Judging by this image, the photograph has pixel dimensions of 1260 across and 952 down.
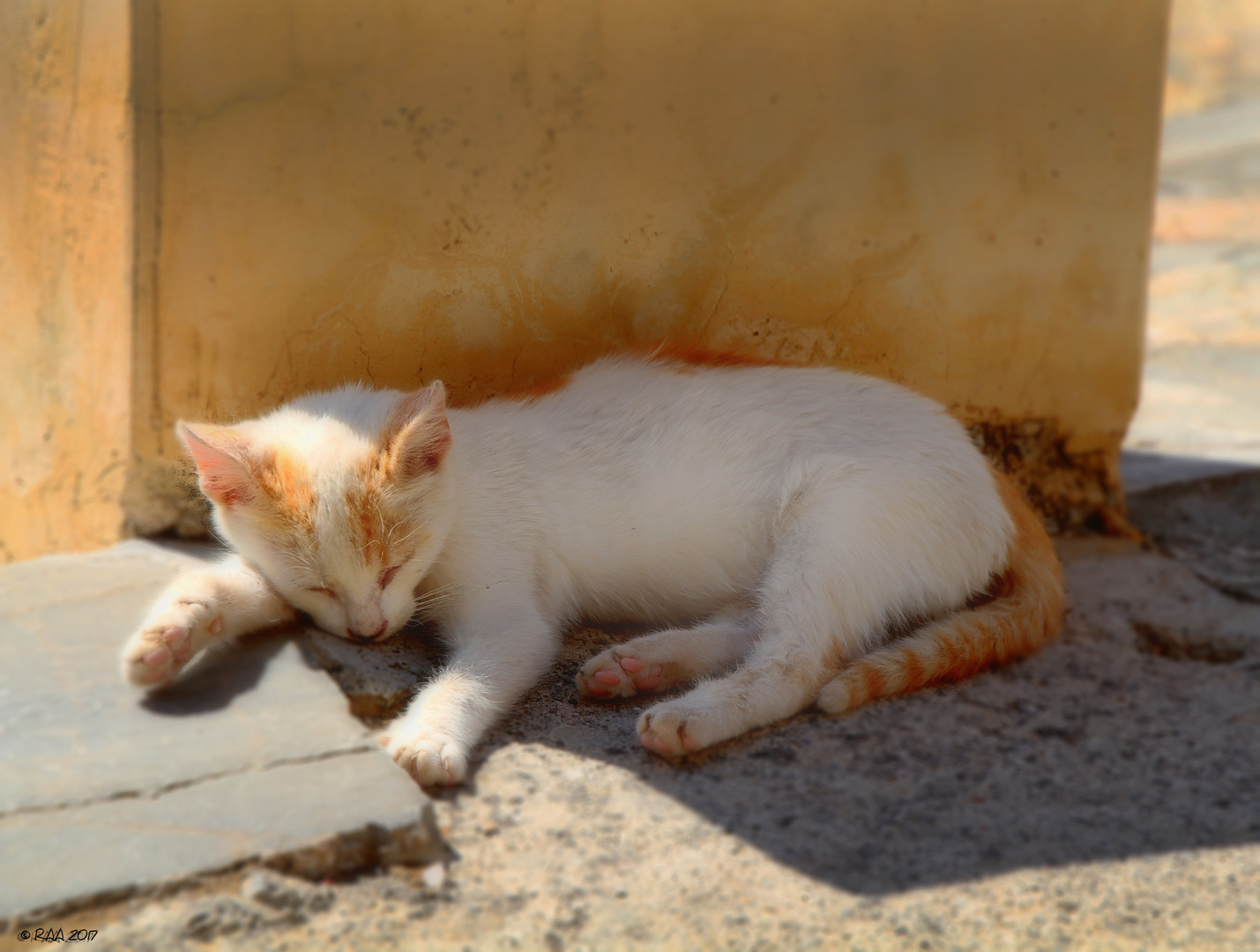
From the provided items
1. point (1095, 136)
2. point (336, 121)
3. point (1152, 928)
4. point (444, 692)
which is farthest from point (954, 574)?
point (336, 121)

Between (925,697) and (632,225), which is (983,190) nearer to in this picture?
(632,225)

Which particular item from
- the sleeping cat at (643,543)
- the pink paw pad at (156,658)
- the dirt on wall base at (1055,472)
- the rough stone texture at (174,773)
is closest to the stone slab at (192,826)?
the rough stone texture at (174,773)

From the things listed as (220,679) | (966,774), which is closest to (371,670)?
(220,679)

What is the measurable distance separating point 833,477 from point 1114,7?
1.89 meters

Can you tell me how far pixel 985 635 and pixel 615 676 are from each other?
86cm

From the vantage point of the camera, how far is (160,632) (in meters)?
1.98

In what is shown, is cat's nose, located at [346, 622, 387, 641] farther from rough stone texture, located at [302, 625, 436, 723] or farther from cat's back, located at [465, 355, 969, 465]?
cat's back, located at [465, 355, 969, 465]

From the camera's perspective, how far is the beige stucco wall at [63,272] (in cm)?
261

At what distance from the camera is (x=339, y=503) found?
2098 millimetres

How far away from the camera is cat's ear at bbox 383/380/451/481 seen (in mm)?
2143

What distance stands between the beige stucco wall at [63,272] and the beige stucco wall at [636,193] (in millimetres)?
107

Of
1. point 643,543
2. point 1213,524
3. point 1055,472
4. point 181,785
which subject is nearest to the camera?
point 181,785

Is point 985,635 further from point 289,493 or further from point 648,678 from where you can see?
point 289,493

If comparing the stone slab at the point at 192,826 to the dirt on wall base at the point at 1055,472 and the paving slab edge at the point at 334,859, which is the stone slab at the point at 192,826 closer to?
the paving slab edge at the point at 334,859
